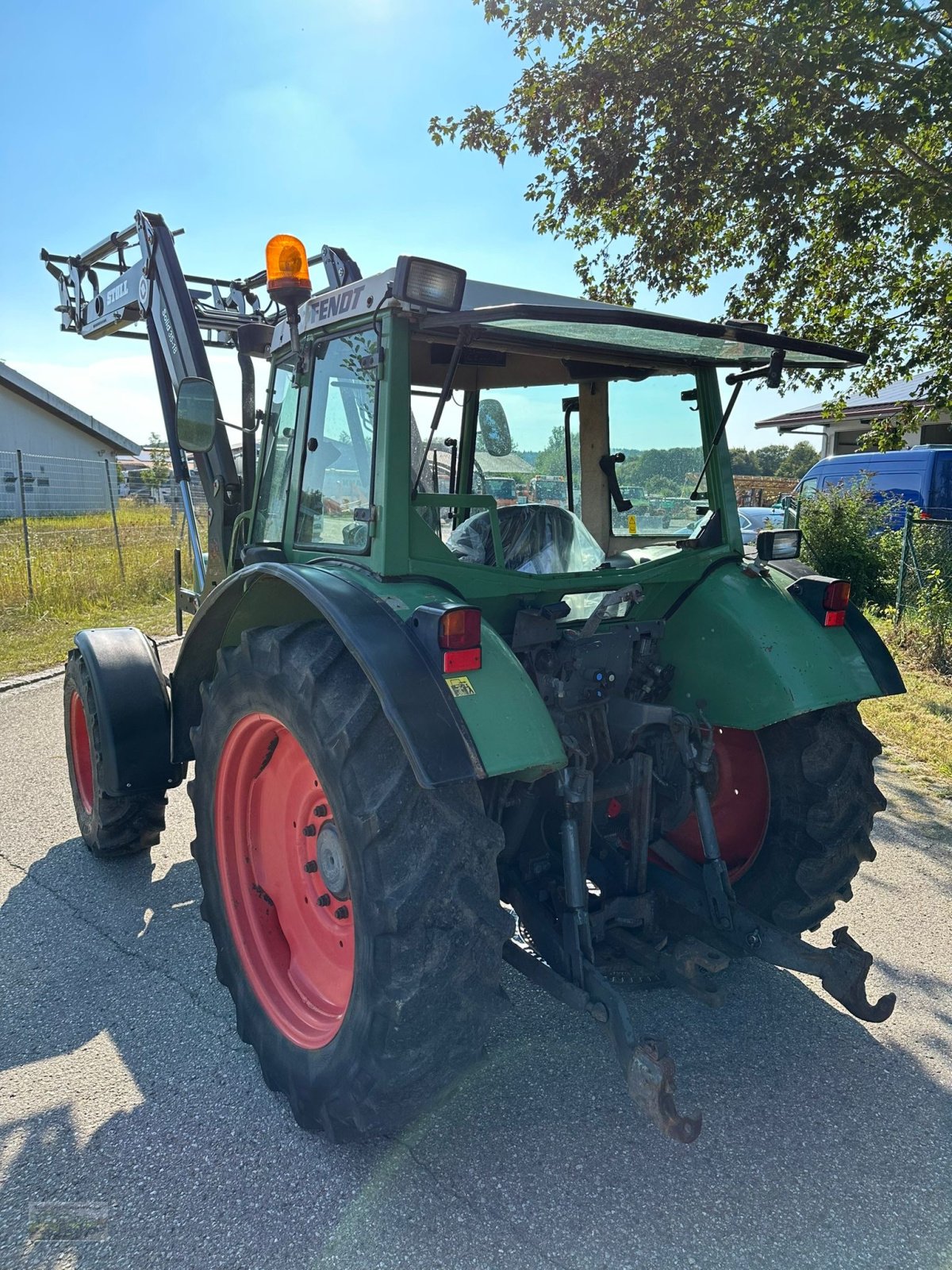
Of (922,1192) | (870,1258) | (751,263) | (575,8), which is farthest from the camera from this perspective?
(751,263)

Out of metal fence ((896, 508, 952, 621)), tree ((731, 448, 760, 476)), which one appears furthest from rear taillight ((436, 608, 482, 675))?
tree ((731, 448, 760, 476))

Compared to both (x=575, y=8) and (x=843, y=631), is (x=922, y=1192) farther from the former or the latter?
(x=575, y=8)

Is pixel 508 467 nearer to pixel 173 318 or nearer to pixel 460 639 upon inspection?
pixel 460 639

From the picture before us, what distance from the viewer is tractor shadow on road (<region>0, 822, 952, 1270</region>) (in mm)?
2031

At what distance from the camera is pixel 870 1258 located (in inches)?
78.7

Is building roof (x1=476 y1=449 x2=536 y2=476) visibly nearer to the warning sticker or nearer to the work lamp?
the work lamp

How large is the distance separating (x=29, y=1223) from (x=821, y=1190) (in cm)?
202

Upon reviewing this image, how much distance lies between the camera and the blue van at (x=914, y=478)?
1234cm

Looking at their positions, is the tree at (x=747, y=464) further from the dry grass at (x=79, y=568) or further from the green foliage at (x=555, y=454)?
the green foliage at (x=555, y=454)

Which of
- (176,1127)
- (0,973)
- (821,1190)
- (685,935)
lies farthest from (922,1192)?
(0,973)

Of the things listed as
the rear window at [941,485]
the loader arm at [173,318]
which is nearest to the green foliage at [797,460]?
the rear window at [941,485]

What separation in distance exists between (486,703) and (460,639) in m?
0.18

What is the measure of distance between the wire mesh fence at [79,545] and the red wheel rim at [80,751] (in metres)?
1.89

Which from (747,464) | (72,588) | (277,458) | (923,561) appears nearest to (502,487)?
(277,458)
